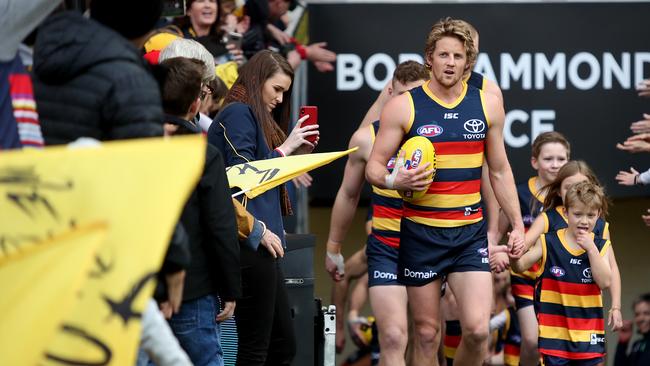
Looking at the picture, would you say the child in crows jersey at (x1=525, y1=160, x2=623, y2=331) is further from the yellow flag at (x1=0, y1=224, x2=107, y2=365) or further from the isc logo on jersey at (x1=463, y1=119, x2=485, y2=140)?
the yellow flag at (x1=0, y1=224, x2=107, y2=365)

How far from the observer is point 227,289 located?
18.3 ft

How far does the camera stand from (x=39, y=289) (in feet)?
12.9

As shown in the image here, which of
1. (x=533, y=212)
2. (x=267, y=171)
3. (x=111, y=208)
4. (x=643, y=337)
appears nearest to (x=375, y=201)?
(x=533, y=212)

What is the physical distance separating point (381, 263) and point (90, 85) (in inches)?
169

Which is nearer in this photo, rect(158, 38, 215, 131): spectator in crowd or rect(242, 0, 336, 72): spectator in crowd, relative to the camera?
rect(158, 38, 215, 131): spectator in crowd

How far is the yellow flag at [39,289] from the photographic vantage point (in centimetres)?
390

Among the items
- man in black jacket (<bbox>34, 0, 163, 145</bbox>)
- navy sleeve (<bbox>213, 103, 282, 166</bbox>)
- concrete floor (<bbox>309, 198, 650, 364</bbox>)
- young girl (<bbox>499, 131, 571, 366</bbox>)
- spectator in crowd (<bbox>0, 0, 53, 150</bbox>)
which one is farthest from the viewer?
concrete floor (<bbox>309, 198, 650, 364</bbox>)

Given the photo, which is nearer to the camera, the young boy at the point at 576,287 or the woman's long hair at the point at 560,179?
the young boy at the point at 576,287

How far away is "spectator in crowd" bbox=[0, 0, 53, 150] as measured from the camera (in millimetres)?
4973

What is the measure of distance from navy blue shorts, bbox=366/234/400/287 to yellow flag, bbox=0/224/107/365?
15.3 ft

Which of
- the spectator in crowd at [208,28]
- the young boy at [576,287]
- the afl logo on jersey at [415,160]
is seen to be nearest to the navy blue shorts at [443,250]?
the afl logo on jersey at [415,160]

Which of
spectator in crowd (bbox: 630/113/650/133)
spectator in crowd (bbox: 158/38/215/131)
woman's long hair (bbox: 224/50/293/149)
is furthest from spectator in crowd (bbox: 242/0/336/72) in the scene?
spectator in crowd (bbox: 158/38/215/131)

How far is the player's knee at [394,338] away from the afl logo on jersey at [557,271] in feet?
3.32

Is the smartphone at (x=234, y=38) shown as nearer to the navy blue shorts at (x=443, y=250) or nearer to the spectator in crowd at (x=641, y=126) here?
the navy blue shorts at (x=443, y=250)
